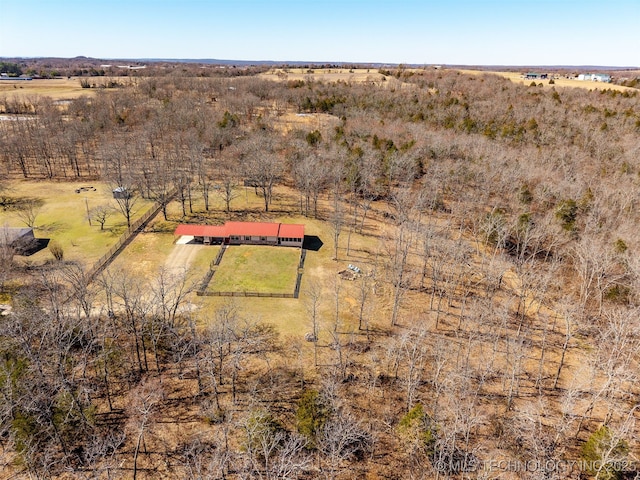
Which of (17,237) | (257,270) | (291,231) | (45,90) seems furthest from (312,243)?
(45,90)

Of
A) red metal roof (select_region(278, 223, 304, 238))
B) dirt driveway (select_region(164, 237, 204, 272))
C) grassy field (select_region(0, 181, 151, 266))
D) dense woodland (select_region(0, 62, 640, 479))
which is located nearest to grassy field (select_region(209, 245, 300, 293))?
red metal roof (select_region(278, 223, 304, 238))

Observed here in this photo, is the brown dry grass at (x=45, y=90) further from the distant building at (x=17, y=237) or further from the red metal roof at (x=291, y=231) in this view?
the red metal roof at (x=291, y=231)

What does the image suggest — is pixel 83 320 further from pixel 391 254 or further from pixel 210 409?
pixel 391 254

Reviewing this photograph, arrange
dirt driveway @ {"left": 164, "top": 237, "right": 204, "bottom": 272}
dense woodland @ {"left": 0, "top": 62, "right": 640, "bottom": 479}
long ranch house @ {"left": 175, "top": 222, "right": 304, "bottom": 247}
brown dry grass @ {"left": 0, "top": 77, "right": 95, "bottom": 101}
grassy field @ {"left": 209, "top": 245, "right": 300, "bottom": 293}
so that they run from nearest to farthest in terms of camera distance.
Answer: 1. dense woodland @ {"left": 0, "top": 62, "right": 640, "bottom": 479}
2. grassy field @ {"left": 209, "top": 245, "right": 300, "bottom": 293}
3. dirt driveway @ {"left": 164, "top": 237, "right": 204, "bottom": 272}
4. long ranch house @ {"left": 175, "top": 222, "right": 304, "bottom": 247}
5. brown dry grass @ {"left": 0, "top": 77, "right": 95, "bottom": 101}

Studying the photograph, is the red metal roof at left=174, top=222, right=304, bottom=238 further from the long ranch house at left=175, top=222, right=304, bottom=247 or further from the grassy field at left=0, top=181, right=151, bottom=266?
the grassy field at left=0, top=181, right=151, bottom=266

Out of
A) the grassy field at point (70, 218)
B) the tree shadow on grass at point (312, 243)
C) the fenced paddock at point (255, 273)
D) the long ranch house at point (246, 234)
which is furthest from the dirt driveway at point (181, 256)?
the tree shadow on grass at point (312, 243)

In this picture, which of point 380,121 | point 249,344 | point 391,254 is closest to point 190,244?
point 249,344
